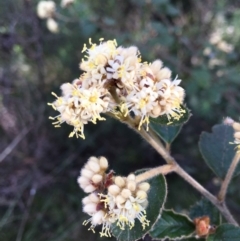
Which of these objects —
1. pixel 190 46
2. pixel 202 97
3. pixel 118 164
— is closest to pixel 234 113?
pixel 202 97

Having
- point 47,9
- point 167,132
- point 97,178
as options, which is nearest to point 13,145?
point 47,9

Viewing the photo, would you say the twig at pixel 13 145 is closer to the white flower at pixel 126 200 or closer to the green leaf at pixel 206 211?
the green leaf at pixel 206 211

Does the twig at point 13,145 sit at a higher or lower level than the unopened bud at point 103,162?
higher

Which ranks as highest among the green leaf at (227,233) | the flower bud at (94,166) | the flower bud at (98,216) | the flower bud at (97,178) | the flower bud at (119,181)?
the flower bud at (94,166)

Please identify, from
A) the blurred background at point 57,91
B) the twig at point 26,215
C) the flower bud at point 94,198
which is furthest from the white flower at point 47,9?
the flower bud at point 94,198

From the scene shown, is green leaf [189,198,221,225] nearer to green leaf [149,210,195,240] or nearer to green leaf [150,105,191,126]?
green leaf [149,210,195,240]

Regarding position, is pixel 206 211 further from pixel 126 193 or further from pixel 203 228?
pixel 126 193

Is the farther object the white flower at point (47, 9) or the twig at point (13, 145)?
the twig at point (13, 145)
